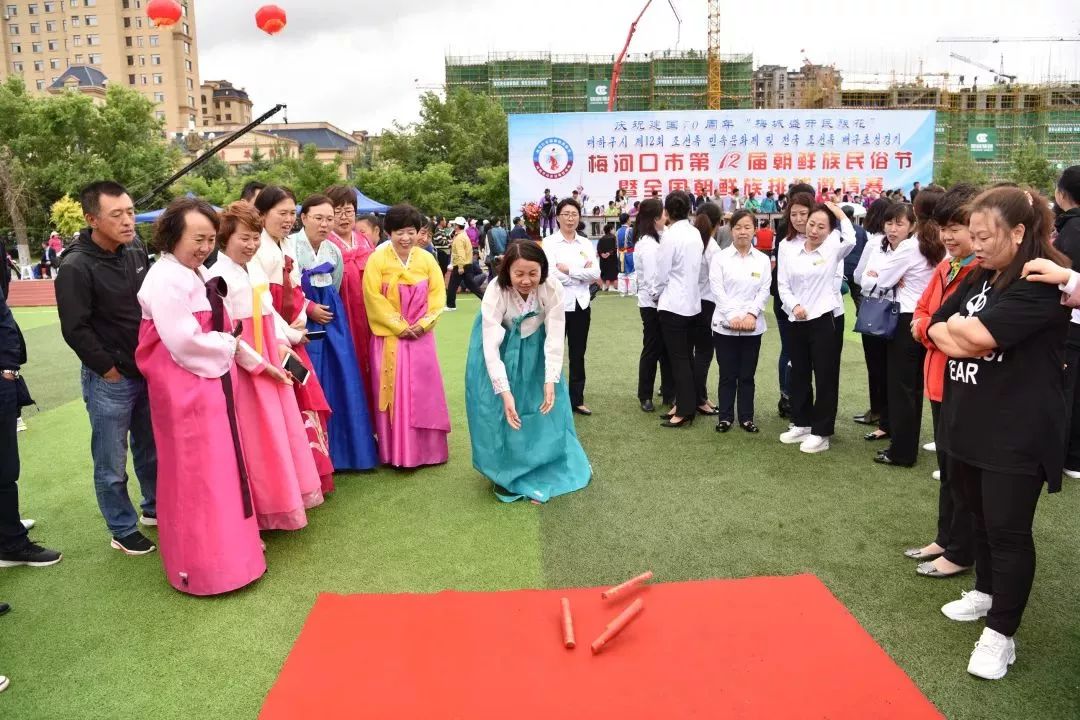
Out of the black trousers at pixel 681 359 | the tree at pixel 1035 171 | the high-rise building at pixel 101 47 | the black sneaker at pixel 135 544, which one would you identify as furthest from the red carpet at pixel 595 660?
the high-rise building at pixel 101 47

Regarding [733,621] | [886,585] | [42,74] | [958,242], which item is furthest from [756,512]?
[42,74]

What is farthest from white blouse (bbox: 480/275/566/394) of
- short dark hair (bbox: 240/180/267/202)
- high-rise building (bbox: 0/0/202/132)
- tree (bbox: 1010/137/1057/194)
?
high-rise building (bbox: 0/0/202/132)

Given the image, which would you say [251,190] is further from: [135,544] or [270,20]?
[270,20]

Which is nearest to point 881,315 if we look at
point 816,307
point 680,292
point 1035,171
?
point 816,307

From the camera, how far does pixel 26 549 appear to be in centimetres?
335

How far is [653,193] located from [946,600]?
49.8 feet

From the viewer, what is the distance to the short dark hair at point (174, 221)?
2.93 metres

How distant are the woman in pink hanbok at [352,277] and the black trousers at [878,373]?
3032 millimetres

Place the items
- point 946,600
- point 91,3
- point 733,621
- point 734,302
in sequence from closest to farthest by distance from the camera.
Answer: point 733,621 → point 946,600 → point 734,302 → point 91,3

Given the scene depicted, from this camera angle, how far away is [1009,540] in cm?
237

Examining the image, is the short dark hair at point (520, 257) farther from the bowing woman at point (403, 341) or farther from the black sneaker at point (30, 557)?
the black sneaker at point (30, 557)

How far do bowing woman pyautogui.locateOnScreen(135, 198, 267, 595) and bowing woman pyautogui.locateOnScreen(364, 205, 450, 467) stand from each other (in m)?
1.35

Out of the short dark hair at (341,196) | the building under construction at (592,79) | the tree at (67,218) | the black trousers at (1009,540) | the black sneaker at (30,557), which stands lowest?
the black sneaker at (30,557)

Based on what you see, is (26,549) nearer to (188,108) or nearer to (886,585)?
(886,585)
